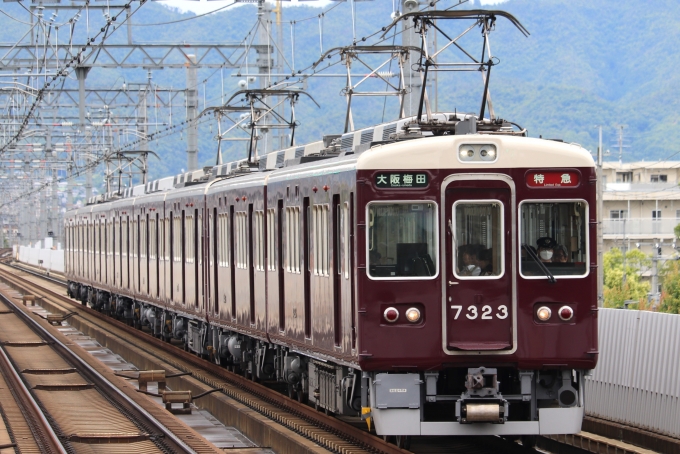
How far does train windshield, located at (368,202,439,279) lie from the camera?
982cm

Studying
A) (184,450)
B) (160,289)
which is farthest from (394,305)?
(160,289)

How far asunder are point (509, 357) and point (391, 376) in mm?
917

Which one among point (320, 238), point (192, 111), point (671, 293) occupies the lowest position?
point (671, 293)

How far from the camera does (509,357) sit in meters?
9.79

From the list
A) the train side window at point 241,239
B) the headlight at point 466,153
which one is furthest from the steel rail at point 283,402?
the headlight at point 466,153

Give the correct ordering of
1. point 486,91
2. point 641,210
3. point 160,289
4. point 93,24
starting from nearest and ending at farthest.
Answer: point 486,91, point 160,289, point 641,210, point 93,24

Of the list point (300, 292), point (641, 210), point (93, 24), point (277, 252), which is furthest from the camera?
point (93, 24)

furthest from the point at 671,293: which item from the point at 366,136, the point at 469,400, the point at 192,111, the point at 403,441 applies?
the point at 469,400

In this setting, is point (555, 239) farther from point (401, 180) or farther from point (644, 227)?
point (644, 227)

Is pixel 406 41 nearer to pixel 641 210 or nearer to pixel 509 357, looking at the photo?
pixel 509 357

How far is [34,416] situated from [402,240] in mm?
6260

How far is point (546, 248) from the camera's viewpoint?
9.90 meters

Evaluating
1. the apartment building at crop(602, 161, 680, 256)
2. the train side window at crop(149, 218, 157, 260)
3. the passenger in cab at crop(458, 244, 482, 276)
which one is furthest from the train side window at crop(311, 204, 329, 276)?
the apartment building at crop(602, 161, 680, 256)

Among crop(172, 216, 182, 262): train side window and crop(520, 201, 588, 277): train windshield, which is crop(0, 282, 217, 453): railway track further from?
crop(520, 201, 588, 277): train windshield
